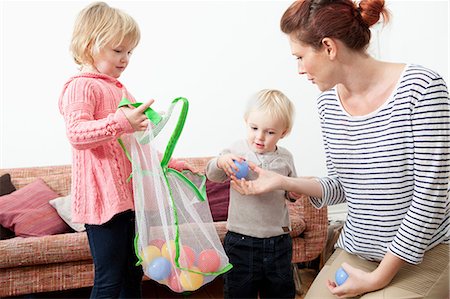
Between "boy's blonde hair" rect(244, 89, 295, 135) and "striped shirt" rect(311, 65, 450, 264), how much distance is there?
33 cm

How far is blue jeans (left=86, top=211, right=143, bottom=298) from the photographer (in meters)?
1.63

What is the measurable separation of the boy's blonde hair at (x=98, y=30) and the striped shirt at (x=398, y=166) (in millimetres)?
669

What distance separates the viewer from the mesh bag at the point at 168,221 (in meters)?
1.55

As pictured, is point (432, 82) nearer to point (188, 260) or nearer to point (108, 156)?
point (188, 260)

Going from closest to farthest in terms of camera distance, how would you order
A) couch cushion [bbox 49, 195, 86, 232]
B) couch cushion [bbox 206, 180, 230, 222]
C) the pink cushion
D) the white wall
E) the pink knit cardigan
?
the pink knit cardigan < the pink cushion < couch cushion [bbox 49, 195, 86, 232] < couch cushion [bbox 206, 180, 230, 222] < the white wall

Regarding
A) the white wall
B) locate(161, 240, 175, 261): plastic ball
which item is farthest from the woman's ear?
the white wall

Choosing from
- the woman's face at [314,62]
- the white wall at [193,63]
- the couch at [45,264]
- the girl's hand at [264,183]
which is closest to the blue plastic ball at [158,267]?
the girl's hand at [264,183]

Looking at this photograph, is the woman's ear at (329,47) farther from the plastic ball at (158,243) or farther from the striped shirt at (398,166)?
Result: the plastic ball at (158,243)

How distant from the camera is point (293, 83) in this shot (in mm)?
3658

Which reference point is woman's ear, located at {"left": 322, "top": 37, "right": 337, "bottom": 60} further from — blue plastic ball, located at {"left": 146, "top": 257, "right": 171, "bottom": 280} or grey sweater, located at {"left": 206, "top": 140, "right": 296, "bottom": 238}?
blue plastic ball, located at {"left": 146, "top": 257, "right": 171, "bottom": 280}

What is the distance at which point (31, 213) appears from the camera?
8.71ft

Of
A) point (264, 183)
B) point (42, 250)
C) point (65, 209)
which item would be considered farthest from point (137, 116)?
point (65, 209)

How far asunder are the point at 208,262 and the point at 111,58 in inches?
27.9

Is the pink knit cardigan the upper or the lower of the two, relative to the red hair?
lower
